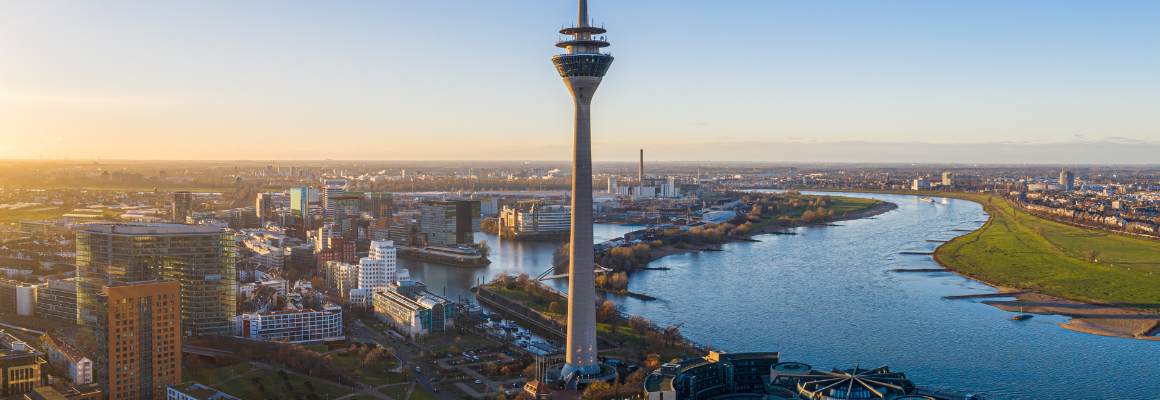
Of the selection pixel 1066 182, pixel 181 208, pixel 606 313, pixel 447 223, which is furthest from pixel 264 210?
pixel 1066 182

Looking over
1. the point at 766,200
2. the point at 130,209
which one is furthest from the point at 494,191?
the point at 130,209

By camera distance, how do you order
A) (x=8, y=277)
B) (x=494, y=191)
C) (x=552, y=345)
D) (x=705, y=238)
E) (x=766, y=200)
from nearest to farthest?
(x=552, y=345) → (x=8, y=277) → (x=705, y=238) → (x=766, y=200) → (x=494, y=191)

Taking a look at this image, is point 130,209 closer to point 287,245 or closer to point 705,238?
point 287,245

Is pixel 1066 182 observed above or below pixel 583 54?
below

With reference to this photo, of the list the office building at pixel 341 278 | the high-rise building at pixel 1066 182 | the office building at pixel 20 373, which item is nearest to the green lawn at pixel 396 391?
the office building at pixel 20 373

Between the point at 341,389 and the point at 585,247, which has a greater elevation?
the point at 585,247

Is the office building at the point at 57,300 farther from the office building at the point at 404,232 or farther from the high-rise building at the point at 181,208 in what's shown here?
the office building at the point at 404,232

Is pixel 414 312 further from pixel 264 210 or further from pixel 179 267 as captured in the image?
pixel 264 210
